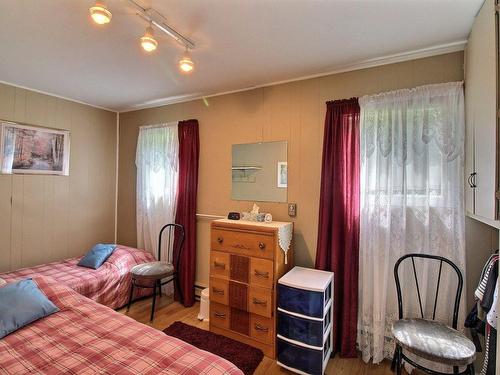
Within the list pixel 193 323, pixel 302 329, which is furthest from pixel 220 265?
pixel 302 329

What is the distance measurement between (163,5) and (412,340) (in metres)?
2.65

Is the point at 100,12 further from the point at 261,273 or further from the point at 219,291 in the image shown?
the point at 219,291

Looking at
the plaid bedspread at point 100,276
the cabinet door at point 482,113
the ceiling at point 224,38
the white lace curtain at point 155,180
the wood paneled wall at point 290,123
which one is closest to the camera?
the cabinet door at point 482,113

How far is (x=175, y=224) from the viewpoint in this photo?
3.30 m

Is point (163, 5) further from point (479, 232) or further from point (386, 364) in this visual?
point (386, 364)

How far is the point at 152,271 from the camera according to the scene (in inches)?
113

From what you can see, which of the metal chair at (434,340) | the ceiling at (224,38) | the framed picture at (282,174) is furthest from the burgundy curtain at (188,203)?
the metal chair at (434,340)

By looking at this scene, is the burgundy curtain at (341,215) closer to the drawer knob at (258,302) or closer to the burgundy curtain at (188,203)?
the drawer knob at (258,302)

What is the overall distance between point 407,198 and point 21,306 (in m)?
2.93

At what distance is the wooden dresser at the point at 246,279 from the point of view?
2242mm

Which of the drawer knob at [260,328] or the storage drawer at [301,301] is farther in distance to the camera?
the drawer knob at [260,328]

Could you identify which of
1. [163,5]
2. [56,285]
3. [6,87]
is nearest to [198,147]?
[163,5]

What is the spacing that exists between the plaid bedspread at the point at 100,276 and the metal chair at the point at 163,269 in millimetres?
138

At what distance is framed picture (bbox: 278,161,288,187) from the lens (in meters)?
2.70
